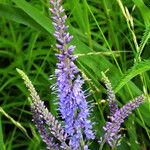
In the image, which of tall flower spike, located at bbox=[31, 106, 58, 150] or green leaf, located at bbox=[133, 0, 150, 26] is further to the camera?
green leaf, located at bbox=[133, 0, 150, 26]

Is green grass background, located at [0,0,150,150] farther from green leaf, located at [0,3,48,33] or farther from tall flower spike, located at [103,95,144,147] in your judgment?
tall flower spike, located at [103,95,144,147]

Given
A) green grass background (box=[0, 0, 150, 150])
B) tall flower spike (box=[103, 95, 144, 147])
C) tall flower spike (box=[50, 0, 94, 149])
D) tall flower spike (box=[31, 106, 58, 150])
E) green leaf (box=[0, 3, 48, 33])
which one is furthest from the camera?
green leaf (box=[0, 3, 48, 33])

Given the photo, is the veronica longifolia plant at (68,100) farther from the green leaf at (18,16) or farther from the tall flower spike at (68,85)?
the green leaf at (18,16)

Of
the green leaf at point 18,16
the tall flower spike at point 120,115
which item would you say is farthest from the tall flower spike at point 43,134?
→ the green leaf at point 18,16

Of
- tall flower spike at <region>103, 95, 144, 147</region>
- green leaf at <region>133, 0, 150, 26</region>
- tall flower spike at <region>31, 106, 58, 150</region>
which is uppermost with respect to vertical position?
green leaf at <region>133, 0, 150, 26</region>

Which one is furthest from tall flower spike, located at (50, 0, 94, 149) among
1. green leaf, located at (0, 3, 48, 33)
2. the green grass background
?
green leaf, located at (0, 3, 48, 33)

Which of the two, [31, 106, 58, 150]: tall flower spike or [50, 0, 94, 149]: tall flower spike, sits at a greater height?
[50, 0, 94, 149]: tall flower spike
